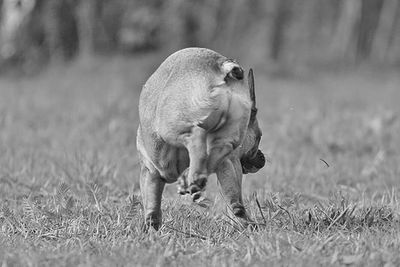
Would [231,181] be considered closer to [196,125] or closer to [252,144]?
[252,144]

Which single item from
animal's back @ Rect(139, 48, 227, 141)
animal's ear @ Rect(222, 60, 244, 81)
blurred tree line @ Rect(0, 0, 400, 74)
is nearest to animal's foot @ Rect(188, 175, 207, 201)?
animal's back @ Rect(139, 48, 227, 141)

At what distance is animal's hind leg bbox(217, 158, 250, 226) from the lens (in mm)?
3629

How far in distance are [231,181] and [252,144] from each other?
0.27 meters

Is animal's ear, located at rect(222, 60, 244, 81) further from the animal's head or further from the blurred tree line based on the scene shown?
the blurred tree line

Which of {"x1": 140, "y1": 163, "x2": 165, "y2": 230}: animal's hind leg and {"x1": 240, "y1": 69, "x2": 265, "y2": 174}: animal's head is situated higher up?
{"x1": 240, "y1": 69, "x2": 265, "y2": 174}: animal's head

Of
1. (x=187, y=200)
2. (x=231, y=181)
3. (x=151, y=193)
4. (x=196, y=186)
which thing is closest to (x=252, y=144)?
(x=231, y=181)

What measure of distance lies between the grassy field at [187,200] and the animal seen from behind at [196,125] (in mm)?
312

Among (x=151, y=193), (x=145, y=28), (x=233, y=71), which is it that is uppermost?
(x=233, y=71)

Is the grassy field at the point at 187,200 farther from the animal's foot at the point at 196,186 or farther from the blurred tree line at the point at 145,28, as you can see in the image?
the blurred tree line at the point at 145,28

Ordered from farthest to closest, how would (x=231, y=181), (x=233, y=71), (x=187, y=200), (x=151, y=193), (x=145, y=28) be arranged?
(x=145, y=28), (x=187, y=200), (x=151, y=193), (x=231, y=181), (x=233, y=71)

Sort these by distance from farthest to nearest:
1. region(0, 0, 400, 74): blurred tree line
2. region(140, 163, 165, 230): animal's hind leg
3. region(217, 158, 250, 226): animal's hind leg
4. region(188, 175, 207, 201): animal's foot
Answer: region(0, 0, 400, 74): blurred tree line, region(140, 163, 165, 230): animal's hind leg, region(217, 158, 250, 226): animal's hind leg, region(188, 175, 207, 201): animal's foot

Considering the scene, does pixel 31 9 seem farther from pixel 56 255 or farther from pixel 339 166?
pixel 56 255

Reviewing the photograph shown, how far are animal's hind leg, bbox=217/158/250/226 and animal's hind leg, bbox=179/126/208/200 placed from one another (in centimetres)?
30

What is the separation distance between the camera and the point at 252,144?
3.85 metres
